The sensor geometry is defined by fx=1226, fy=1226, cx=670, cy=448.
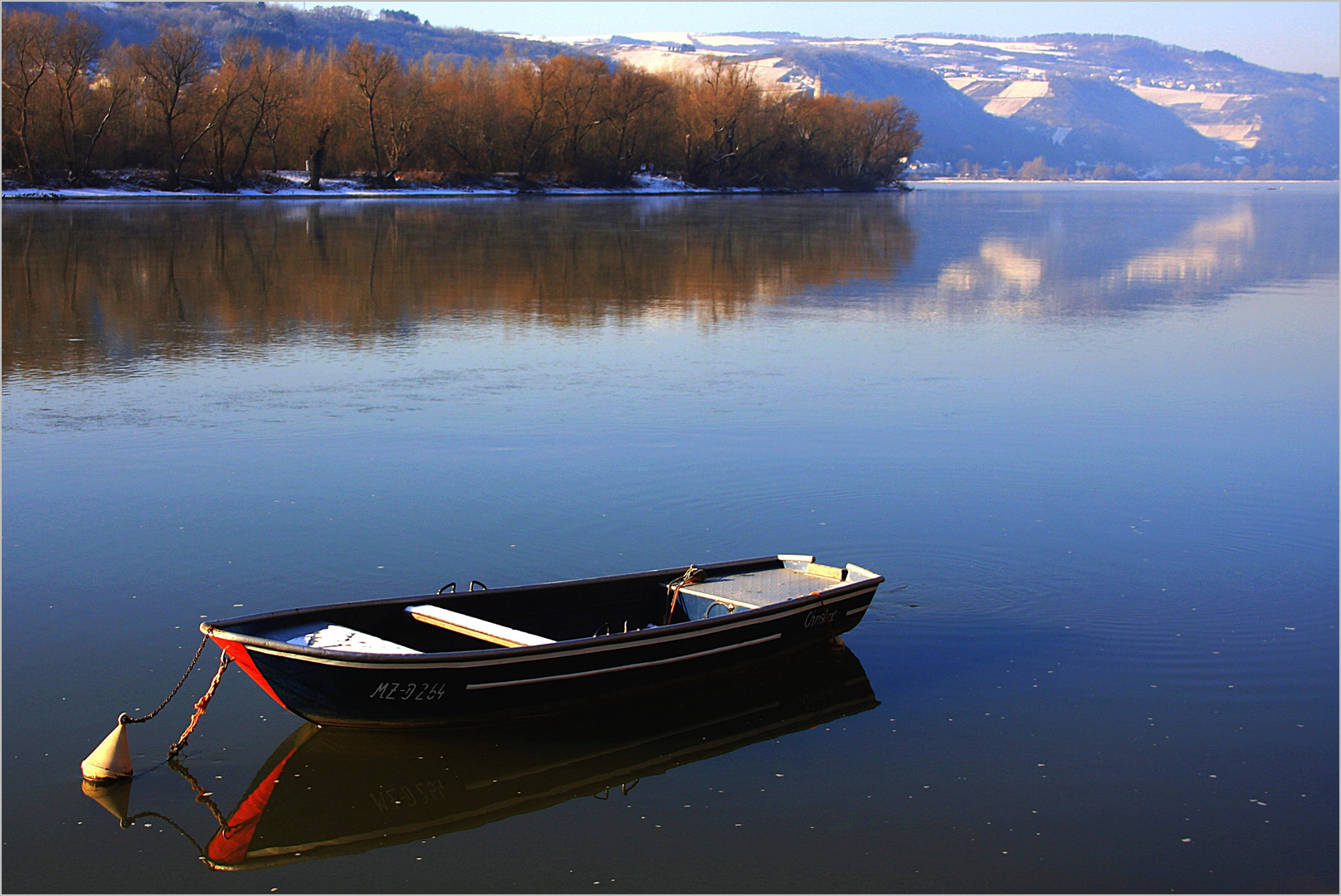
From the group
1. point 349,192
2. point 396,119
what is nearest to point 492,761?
point 349,192

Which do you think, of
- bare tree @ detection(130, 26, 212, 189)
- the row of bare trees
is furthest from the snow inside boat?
bare tree @ detection(130, 26, 212, 189)

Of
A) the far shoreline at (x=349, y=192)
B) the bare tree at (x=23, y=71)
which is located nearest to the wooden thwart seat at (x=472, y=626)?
the far shoreline at (x=349, y=192)

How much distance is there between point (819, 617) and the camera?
31.3 ft

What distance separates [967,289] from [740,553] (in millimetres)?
23738

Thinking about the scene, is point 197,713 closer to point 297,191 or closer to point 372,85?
point 297,191

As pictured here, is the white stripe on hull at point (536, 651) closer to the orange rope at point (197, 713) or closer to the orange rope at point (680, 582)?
the orange rope at point (197, 713)

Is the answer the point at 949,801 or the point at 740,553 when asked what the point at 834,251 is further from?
the point at 949,801

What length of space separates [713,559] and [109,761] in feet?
18.6

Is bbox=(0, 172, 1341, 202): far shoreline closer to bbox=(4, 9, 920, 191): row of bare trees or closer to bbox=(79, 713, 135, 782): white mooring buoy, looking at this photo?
bbox=(4, 9, 920, 191): row of bare trees

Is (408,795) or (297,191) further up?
(297,191)

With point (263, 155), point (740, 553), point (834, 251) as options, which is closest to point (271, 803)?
point (740, 553)

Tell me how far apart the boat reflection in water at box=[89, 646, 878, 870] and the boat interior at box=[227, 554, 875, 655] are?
0.60 metres

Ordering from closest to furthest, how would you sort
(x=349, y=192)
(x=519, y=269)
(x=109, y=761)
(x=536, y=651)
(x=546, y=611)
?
(x=109, y=761) < (x=536, y=651) < (x=546, y=611) < (x=519, y=269) < (x=349, y=192)

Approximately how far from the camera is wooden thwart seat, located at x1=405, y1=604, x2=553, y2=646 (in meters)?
8.53
